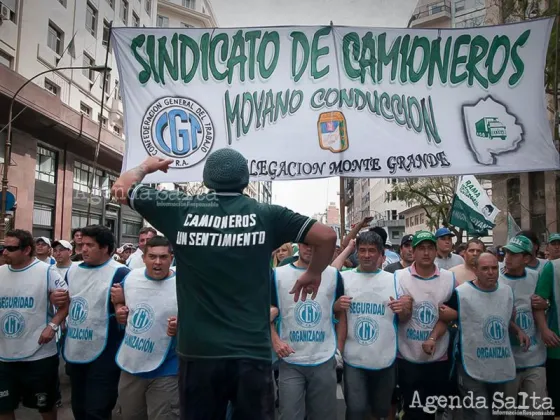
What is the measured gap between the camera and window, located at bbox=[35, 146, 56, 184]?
1845 centimetres

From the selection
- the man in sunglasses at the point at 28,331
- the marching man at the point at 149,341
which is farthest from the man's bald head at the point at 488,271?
the man in sunglasses at the point at 28,331

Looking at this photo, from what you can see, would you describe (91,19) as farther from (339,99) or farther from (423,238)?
(423,238)

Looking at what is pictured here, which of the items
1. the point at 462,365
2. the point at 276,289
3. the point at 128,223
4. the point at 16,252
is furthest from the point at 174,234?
the point at 128,223

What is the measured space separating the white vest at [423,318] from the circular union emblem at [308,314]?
82 cm

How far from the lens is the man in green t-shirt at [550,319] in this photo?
13.7ft

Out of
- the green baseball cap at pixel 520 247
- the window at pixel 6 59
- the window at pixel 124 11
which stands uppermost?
the window at pixel 124 11

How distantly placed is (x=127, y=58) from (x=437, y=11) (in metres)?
48.1

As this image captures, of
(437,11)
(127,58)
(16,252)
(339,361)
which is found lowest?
(339,361)

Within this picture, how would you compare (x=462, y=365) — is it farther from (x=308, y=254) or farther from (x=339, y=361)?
(x=308, y=254)

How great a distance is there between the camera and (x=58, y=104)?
700 inches

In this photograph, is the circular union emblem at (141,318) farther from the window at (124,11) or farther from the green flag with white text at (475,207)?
the window at (124,11)

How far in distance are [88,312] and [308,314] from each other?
186 centimetres

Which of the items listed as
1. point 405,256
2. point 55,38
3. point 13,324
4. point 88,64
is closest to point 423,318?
point 405,256

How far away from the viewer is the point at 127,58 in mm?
5012
